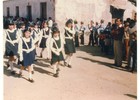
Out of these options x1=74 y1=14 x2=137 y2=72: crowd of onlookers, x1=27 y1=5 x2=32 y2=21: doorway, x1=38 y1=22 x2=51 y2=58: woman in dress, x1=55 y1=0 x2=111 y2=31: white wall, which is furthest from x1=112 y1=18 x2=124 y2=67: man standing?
x1=27 y1=5 x2=32 y2=21: doorway

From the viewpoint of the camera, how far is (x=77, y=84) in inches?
222

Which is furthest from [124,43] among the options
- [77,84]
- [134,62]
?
[77,84]

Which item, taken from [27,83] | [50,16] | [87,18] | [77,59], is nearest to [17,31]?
[27,83]

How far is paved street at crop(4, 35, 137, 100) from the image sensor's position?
5.09 meters

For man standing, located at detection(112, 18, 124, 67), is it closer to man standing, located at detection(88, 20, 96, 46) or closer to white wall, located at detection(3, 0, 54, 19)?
man standing, located at detection(88, 20, 96, 46)

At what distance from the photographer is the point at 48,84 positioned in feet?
18.5

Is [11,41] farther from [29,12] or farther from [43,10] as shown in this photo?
[29,12]

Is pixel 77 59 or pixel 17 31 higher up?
pixel 17 31

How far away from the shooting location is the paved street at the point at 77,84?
201 inches

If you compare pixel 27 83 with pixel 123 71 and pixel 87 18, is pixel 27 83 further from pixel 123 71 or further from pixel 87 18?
pixel 87 18

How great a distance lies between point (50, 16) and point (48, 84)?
7.08m

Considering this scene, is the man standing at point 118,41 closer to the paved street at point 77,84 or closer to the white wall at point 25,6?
the paved street at point 77,84

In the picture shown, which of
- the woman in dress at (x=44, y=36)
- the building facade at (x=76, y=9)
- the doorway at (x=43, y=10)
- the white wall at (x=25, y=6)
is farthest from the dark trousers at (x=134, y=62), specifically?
the doorway at (x=43, y=10)

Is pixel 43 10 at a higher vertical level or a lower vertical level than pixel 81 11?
higher
